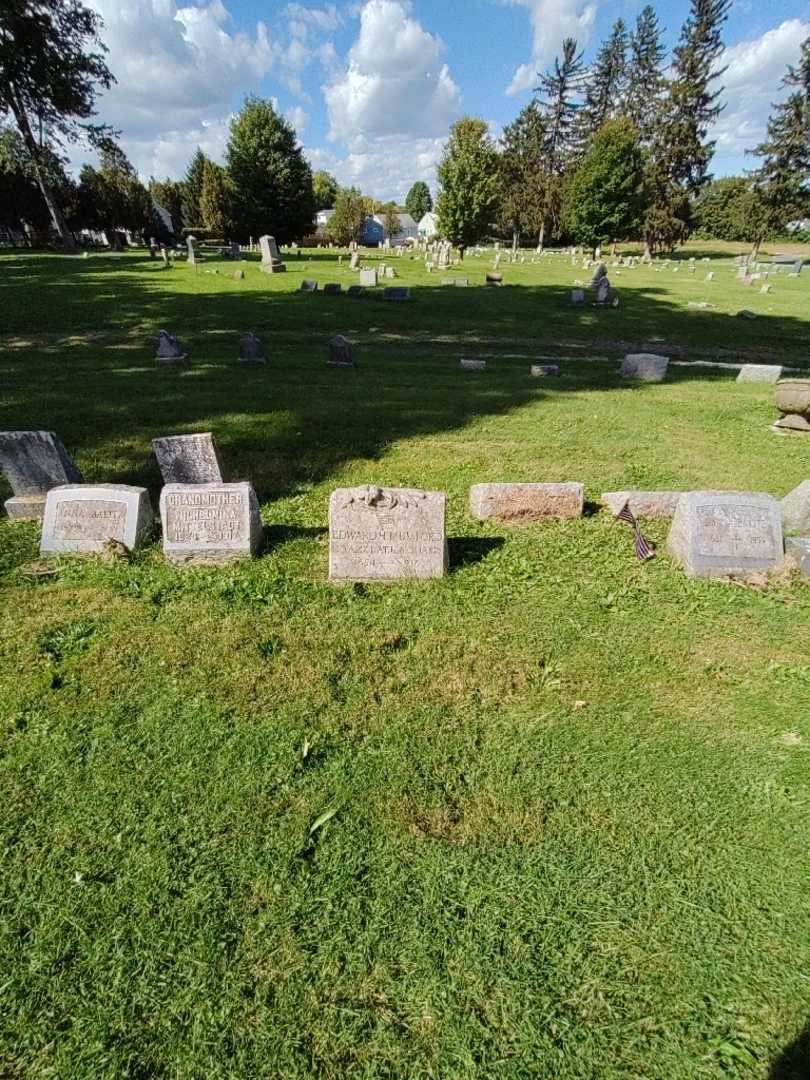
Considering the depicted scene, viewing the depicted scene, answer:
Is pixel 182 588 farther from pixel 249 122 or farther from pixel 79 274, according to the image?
pixel 249 122

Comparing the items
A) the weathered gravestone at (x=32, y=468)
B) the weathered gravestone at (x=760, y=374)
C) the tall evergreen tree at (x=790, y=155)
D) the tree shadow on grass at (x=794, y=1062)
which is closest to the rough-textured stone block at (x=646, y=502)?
the tree shadow on grass at (x=794, y=1062)

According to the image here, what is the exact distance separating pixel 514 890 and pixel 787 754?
2037mm

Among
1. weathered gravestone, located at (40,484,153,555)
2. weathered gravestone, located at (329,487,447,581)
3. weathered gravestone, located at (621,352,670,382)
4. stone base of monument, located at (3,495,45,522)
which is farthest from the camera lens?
weathered gravestone, located at (621,352,670,382)

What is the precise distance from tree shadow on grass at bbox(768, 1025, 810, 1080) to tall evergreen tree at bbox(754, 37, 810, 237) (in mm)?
60899

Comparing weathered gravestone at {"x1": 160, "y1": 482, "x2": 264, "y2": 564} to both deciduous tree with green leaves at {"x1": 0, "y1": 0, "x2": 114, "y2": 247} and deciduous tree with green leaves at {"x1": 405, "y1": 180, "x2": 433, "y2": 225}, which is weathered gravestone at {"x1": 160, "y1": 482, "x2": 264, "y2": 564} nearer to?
deciduous tree with green leaves at {"x1": 0, "y1": 0, "x2": 114, "y2": 247}

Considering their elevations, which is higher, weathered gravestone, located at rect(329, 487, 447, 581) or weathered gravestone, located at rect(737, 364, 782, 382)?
weathered gravestone, located at rect(737, 364, 782, 382)

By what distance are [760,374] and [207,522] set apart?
41.9 ft

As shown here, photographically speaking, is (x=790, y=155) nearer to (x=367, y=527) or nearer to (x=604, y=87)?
(x=604, y=87)

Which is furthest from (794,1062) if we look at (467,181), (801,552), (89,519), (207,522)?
(467,181)

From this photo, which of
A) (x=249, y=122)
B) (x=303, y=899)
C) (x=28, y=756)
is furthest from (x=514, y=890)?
(x=249, y=122)

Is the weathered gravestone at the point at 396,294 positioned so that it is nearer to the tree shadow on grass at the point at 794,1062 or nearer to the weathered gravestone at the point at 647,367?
the weathered gravestone at the point at 647,367

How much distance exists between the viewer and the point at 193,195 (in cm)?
7081

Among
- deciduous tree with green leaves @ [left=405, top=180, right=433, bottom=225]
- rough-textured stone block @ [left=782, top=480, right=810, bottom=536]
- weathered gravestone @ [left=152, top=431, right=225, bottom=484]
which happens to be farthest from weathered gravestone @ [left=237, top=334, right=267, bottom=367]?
deciduous tree with green leaves @ [left=405, top=180, right=433, bottom=225]

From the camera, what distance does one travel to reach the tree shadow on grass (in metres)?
2.10
